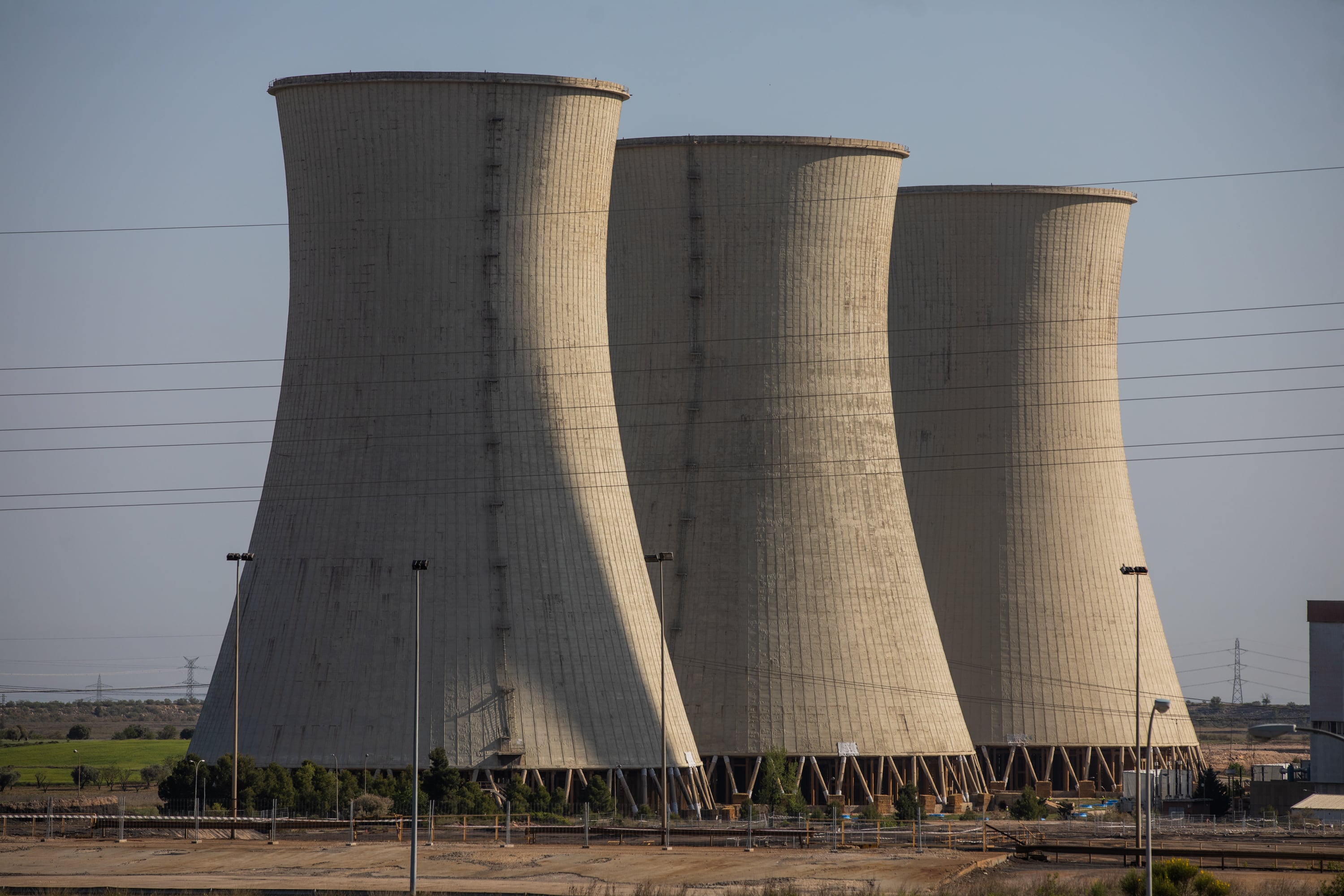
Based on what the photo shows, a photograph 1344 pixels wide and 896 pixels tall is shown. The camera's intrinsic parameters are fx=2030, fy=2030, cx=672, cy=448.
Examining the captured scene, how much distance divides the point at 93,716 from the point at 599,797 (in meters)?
105

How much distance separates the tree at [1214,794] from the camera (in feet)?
172

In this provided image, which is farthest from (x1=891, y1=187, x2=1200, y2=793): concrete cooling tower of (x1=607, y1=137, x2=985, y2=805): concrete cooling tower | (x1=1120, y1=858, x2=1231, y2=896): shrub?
(x1=1120, y1=858, x2=1231, y2=896): shrub

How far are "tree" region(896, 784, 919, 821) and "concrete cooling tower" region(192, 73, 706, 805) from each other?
650 cm

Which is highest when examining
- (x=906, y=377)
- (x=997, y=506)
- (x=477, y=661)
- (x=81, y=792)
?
(x=906, y=377)

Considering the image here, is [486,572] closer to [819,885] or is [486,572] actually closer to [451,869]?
[451,869]

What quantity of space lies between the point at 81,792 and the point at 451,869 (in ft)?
74.3

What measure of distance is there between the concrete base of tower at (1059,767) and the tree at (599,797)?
14965 mm

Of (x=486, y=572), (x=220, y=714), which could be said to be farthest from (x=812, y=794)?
(x=220, y=714)

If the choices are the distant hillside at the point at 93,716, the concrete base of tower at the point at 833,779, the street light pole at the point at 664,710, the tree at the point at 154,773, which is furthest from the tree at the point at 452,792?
the distant hillside at the point at 93,716

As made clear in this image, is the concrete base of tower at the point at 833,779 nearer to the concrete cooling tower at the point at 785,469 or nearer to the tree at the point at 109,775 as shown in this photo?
the concrete cooling tower at the point at 785,469

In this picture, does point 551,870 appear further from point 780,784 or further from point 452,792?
point 780,784

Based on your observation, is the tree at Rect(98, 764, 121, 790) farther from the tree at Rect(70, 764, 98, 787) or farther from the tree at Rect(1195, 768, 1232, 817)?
→ the tree at Rect(1195, 768, 1232, 817)

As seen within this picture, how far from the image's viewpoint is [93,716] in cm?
13662

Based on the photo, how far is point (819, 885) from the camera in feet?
99.8
